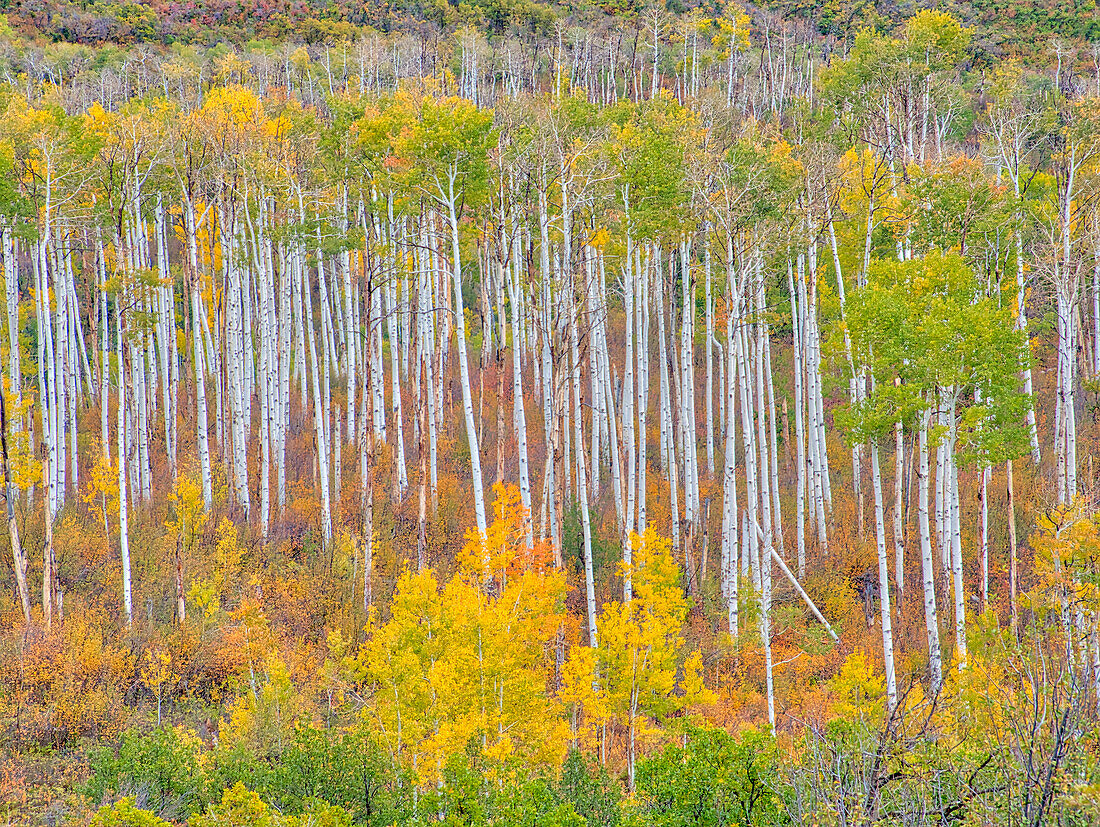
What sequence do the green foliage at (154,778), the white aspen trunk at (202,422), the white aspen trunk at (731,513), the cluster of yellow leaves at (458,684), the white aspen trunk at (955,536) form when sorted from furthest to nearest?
the white aspen trunk at (202,422)
the white aspen trunk at (731,513)
the white aspen trunk at (955,536)
the cluster of yellow leaves at (458,684)
the green foliage at (154,778)

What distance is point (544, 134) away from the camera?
19047 mm

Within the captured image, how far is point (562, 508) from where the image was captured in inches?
831

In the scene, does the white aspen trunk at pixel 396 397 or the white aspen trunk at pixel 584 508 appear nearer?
the white aspen trunk at pixel 584 508

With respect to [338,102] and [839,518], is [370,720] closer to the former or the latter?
[839,518]

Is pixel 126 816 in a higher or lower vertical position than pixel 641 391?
lower

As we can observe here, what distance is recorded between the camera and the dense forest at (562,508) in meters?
11.7

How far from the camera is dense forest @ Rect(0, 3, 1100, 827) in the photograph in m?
11.7

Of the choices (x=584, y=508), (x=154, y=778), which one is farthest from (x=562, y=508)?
(x=154, y=778)

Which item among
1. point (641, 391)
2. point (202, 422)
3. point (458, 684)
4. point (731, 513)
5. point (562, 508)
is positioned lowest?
point (562, 508)

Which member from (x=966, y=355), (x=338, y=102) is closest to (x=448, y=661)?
(x=966, y=355)

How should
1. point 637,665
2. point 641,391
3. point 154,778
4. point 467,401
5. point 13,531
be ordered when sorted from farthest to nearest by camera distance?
1. point 641,391
2. point 467,401
3. point 13,531
4. point 637,665
5. point 154,778

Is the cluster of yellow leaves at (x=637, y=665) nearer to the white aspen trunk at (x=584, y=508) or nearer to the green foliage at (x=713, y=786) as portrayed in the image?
the white aspen trunk at (x=584, y=508)

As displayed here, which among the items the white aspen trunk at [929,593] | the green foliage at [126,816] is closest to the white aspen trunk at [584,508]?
the white aspen trunk at [929,593]

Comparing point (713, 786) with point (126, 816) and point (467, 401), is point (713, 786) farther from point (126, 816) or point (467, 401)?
point (467, 401)
